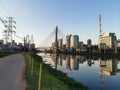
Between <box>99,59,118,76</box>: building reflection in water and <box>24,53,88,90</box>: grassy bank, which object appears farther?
<box>99,59,118,76</box>: building reflection in water

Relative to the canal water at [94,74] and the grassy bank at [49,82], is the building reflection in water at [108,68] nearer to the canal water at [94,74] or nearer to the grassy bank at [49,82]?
the canal water at [94,74]

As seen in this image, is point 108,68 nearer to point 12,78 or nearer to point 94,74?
point 94,74

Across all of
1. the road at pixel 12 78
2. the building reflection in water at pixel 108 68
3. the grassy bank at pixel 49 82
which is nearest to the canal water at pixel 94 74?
the building reflection in water at pixel 108 68

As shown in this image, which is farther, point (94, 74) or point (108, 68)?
point (108, 68)

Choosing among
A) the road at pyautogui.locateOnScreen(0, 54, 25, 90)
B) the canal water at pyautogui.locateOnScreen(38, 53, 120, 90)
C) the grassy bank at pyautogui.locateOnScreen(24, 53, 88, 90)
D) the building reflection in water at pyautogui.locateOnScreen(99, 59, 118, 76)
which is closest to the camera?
the road at pyautogui.locateOnScreen(0, 54, 25, 90)

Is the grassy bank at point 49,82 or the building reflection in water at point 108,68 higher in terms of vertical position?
the grassy bank at point 49,82

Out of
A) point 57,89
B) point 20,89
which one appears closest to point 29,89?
point 20,89

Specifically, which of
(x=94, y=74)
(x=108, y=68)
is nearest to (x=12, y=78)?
(x=94, y=74)

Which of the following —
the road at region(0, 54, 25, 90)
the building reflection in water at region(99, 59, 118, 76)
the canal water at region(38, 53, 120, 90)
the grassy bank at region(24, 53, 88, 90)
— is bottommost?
the building reflection in water at region(99, 59, 118, 76)

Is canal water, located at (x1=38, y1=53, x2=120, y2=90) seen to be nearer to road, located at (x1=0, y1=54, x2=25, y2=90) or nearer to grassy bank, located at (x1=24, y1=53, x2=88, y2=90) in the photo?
grassy bank, located at (x1=24, y1=53, x2=88, y2=90)

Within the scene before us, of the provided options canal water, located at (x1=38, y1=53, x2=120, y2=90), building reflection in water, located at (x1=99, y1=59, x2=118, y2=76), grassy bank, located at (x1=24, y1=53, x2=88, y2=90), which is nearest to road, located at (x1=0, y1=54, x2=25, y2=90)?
grassy bank, located at (x1=24, y1=53, x2=88, y2=90)

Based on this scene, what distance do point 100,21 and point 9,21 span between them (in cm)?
7583

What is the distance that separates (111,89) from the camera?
2548 centimetres

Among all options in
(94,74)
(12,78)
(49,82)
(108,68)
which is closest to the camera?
(12,78)
